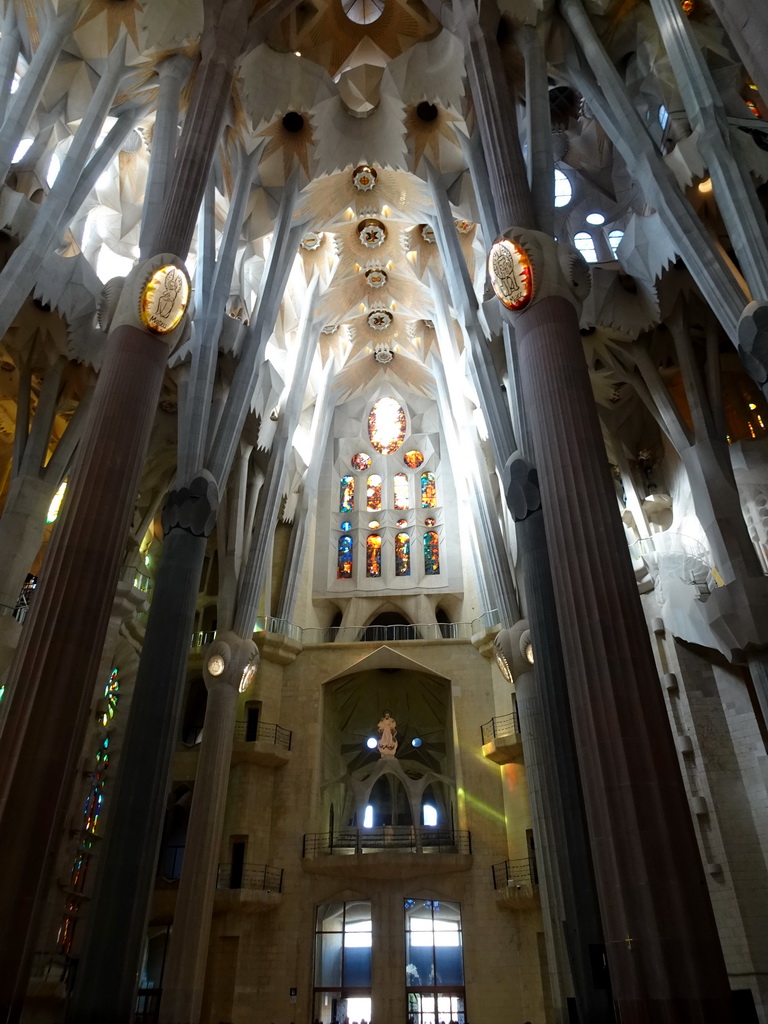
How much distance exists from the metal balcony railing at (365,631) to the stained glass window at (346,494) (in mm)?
4872

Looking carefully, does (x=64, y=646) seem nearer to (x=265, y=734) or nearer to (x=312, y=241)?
(x=265, y=734)

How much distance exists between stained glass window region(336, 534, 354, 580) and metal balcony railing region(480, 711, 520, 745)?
7509 mm

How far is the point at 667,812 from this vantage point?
6238mm

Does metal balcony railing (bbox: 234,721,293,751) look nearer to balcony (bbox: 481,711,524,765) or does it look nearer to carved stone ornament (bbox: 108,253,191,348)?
balcony (bbox: 481,711,524,765)

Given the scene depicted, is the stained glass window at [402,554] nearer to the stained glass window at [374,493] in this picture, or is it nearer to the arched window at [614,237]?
the stained glass window at [374,493]

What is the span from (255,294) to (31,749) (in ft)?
53.4

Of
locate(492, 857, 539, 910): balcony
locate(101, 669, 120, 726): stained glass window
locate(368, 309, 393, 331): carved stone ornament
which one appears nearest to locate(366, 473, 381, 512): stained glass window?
locate(368, 309, 393, 331): carved stone ornament

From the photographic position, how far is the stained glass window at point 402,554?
25.1 metres

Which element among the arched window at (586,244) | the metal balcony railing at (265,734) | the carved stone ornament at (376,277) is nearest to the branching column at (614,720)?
the arched window at (586,244)

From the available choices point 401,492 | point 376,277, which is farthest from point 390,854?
point 376,277

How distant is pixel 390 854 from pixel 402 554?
10172 millimetres

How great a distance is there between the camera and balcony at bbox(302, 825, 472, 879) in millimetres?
18297

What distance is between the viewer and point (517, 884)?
17562mm

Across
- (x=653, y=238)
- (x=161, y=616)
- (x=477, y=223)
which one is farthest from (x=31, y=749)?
(x=477, y=223)
